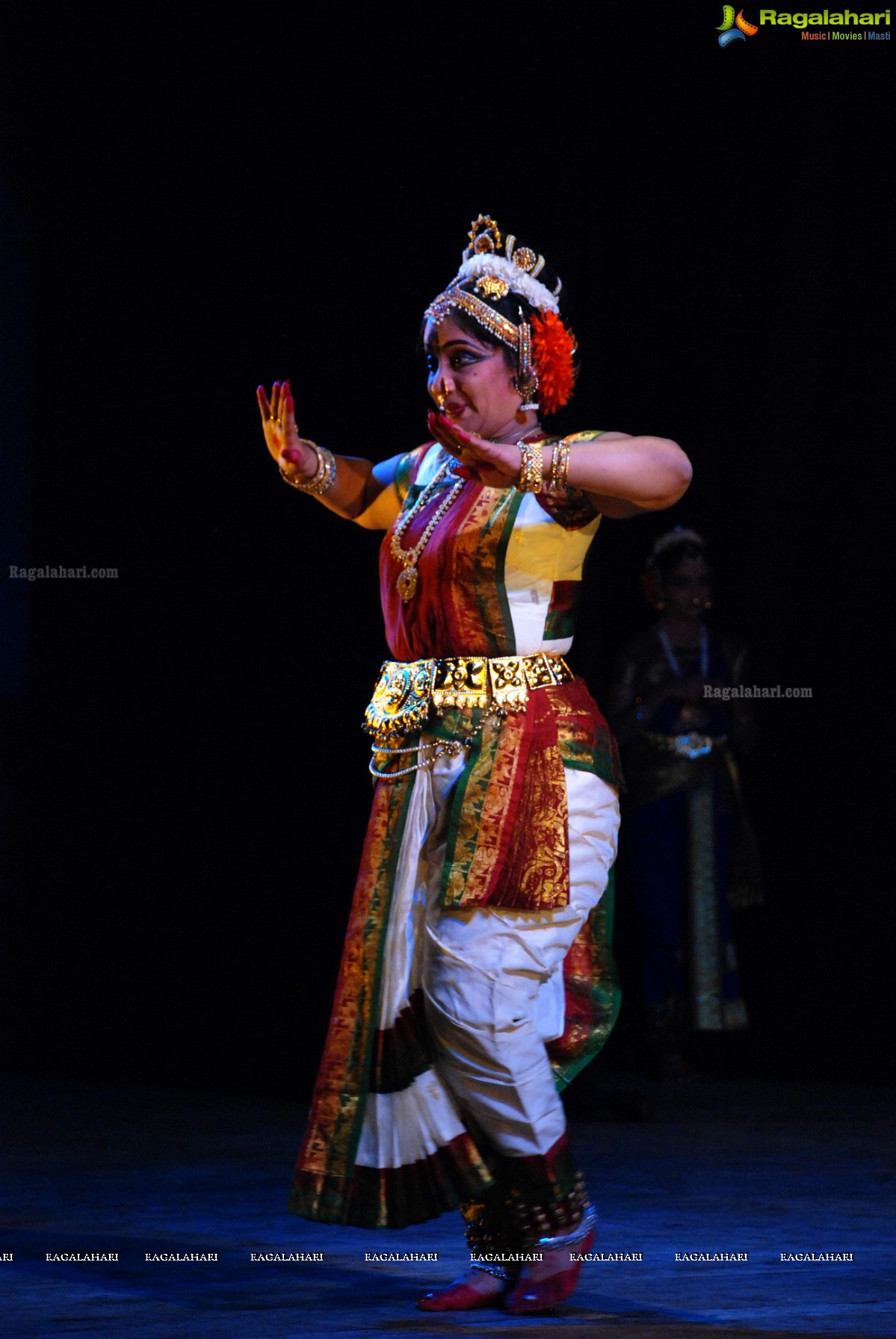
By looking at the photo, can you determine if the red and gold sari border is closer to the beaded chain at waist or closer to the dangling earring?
the beaded chain at waist

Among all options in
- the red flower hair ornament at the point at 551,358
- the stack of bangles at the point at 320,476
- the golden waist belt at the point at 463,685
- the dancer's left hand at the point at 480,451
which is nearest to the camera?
the dancer's left hand at the point at 480,451

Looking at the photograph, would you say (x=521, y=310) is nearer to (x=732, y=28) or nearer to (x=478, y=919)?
(x=478, y=919)

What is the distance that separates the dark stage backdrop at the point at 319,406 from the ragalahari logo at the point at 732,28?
24mm

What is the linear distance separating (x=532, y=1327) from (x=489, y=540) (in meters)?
1.11

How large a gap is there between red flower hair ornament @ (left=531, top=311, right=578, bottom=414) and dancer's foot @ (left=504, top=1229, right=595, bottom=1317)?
129 cm

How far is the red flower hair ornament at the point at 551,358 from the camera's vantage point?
2736 mm

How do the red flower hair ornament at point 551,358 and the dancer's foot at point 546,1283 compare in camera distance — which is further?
the red flower hair ornament at point 551,358

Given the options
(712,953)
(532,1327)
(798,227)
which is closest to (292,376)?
(798,227)

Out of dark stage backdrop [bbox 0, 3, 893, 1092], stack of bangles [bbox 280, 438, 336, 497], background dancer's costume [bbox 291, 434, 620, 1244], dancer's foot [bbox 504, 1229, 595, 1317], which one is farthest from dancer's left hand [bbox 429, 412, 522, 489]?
dark stage backdrop [bbox 0, 3, 893, 1092]

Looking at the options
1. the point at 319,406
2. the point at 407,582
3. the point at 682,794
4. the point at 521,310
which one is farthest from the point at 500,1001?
the point at 319,406

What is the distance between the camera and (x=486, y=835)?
2555mm

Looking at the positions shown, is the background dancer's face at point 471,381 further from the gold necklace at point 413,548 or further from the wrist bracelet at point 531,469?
the wrist bracelet at point 531,469

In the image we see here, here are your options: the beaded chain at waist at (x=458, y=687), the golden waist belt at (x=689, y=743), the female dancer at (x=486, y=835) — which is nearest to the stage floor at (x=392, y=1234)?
the female dancer at (x=486, y=835)

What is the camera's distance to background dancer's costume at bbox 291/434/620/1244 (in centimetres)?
251
